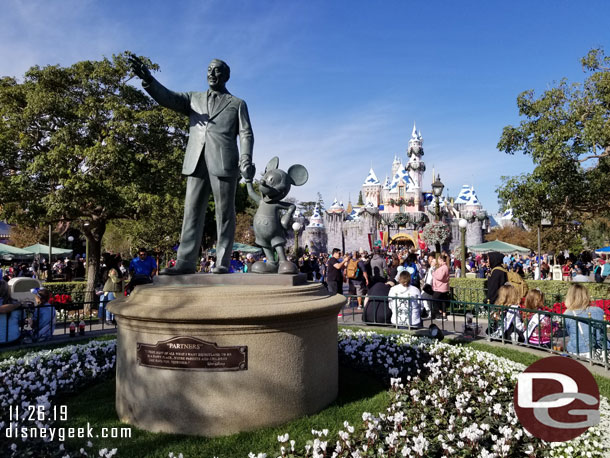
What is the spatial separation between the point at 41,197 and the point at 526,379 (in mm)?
13822

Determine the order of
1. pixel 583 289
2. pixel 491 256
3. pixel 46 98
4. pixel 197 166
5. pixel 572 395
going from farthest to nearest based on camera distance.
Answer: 1. pixel 46 98
2. pixel 491 256
3. pixel 583 289
4. pixel 197 166
5. pixel 572 395

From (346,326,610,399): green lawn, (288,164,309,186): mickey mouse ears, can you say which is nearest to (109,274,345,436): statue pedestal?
(288,164,309,186): mickey mouse ears

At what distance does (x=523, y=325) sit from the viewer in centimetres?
706

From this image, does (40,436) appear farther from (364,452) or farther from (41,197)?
(41,197)

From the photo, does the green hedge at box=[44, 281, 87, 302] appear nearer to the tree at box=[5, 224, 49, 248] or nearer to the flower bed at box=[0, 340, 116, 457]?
the flower bed at box=[0, 340, 116, 457]

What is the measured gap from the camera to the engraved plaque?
3.81 m

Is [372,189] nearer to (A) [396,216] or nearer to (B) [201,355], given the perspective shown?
(A) [396,216]

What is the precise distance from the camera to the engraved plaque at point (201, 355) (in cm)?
381

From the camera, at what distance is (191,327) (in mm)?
3820

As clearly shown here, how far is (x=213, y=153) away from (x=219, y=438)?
119 inches

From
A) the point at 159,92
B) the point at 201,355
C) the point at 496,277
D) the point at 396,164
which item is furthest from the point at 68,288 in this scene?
the point at 396,164

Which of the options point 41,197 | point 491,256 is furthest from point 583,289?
point 41,197

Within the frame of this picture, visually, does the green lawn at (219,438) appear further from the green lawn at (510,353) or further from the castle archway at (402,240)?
the castle archway at (402,240)

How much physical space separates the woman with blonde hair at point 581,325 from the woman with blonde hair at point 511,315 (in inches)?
29.9
